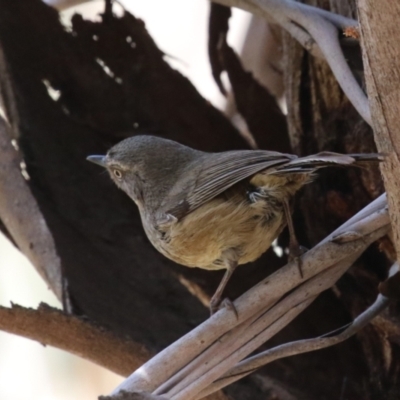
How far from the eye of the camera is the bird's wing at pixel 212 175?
2941mm

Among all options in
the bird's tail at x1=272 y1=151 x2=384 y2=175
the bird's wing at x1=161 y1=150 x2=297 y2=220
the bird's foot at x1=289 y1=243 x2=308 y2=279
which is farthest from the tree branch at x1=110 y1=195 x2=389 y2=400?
the bird's wing at x1=161 y1=150 x2=297 y2=220

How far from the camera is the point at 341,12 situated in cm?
333

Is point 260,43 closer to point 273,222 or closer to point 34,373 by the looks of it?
point 273,222

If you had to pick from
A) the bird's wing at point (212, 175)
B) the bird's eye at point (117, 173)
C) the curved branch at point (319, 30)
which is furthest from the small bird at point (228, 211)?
the bird's eye at point (117, 173)

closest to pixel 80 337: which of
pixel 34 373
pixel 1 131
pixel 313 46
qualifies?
pixel 1 131

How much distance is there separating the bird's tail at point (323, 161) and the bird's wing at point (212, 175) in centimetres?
4

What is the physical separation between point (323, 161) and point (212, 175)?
2.51 feet

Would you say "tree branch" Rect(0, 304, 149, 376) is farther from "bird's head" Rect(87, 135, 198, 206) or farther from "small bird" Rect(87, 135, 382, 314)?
"bird's head" Rect(87, 135, 198, 206)

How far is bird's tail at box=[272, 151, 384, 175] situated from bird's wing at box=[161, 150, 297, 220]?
1.7 inches

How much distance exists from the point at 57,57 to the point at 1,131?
54cm

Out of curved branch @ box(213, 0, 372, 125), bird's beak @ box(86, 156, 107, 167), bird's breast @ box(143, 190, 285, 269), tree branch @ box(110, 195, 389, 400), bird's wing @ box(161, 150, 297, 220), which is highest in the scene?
bird's beak @ box(86, 156, 107, 167)

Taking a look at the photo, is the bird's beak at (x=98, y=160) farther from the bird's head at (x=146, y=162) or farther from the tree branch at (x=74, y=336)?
the tree branch at (x=74, y=336)

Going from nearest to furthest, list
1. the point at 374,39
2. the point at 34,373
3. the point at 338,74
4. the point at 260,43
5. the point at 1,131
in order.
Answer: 1. the point at 374,39
2. the point at 338,74
3. the point at 1,131
4. the point at 260,43
5. the point at 34,373

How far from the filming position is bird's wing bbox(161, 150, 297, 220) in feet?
9.65
